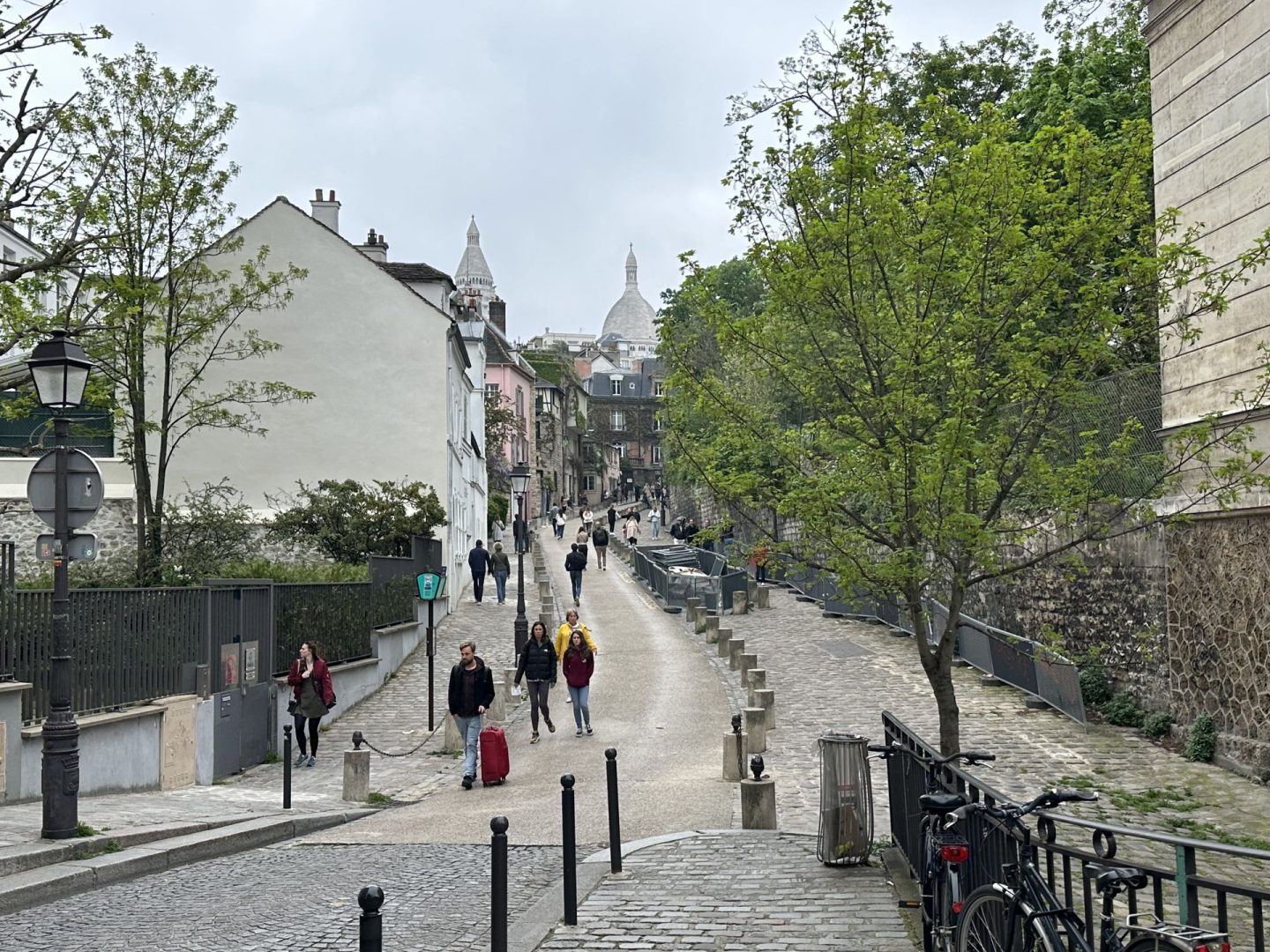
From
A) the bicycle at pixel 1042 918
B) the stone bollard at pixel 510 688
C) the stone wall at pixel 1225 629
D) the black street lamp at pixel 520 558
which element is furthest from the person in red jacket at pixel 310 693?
the bicycle at pixel 1042 918

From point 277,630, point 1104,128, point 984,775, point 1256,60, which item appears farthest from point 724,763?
point 1104,128

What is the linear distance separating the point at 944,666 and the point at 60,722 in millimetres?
7443

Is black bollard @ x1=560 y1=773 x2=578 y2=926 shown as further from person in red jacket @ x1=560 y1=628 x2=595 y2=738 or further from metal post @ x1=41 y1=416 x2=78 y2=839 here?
person in red jacket @ x1=560 y1=628 x2=595 y2=738

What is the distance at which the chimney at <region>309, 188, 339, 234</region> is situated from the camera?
3847cm

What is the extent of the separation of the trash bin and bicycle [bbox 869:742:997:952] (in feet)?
5.62

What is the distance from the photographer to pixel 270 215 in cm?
3191

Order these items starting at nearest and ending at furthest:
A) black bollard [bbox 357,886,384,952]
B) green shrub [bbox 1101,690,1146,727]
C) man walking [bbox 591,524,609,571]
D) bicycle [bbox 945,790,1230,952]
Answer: bicycle [bbox 945,790,1230,952]
black bollard [bbox 357,886,384,952]
green shrub [bbox 1101,690,1146,727]
man walking [bbox 591,524,609,571]

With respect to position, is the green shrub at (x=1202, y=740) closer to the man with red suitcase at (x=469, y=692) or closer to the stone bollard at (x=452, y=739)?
the man with red suitcase at (x=469, y=692)

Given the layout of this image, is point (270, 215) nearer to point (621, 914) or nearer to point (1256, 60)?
point (1256, 60)

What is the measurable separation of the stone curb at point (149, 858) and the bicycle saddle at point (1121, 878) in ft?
23.7

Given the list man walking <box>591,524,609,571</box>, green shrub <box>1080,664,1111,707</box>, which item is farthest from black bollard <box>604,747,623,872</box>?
man walking <box>591,524,609,571</box>

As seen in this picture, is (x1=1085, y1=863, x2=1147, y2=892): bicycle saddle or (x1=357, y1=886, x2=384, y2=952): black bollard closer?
(x1=1085, y1=863, x2=1147, y2=892): bicycle saddle

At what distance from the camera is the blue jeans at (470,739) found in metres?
15.9

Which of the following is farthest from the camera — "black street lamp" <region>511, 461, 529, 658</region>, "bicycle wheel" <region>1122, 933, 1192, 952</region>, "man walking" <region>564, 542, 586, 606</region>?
"man walking" <region>564, 542, 586, 606</region>
